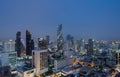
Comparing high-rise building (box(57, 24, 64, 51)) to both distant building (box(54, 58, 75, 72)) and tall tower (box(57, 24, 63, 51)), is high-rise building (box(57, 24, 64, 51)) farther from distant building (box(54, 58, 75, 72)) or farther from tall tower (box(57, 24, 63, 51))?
distant building (box(54, 58, 75, 72))

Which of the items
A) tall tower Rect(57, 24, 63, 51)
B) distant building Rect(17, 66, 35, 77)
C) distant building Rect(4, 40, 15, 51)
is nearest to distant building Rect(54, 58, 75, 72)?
distant building Rect(17, 66, 35, 77)

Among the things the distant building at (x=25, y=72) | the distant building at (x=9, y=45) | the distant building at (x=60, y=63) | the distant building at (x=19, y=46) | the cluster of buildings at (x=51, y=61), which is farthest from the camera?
the distant building at (x=19, y=46)

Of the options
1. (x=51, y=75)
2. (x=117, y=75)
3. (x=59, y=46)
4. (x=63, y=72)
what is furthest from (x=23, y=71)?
(x=59, y=46)

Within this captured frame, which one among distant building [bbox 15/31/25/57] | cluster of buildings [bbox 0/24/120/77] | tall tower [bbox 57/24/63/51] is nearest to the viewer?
cluster of buildings [bbox 0/24/120/77]

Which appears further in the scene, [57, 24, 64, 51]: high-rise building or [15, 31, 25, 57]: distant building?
[57, 24, 64, 51]: high-rise building

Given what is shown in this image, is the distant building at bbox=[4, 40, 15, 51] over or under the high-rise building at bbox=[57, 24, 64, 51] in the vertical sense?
under

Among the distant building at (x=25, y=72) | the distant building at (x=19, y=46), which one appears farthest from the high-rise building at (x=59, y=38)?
the distant building at (x=25, y=72)

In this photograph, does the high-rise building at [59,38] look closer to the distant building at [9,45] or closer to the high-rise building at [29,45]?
the high-rise building at [29,45]

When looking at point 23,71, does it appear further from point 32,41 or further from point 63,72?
point 32,41

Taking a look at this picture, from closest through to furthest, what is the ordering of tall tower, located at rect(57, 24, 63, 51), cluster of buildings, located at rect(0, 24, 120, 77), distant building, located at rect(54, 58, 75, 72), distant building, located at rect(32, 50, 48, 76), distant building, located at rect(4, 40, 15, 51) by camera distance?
cluster of buildings, located at rect(0, 24, 120, 77) → distant building, located at rect(32, 50, 48, 76) → distant building, located at rect(54, 58, 75, 72) → distant building, located at rect(4, 40, 15, 51) → tall tower, located at rect(57, 24, 63, 51)
